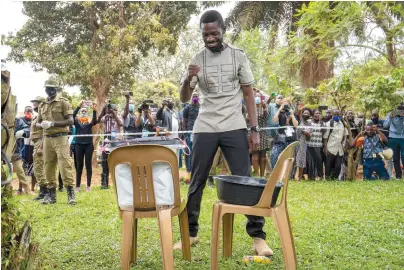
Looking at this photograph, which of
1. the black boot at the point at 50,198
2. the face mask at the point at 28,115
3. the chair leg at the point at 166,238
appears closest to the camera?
the chair leg at the point at 166,238

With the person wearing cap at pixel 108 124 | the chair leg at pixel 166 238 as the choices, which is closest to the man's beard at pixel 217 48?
the chair leg at pixel 166 238

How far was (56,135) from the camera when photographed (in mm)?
7535

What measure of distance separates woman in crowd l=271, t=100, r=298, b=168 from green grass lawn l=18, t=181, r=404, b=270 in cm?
309

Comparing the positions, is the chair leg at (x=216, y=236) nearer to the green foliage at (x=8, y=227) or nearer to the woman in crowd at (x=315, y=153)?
the green foliage at (x=8, y=227)

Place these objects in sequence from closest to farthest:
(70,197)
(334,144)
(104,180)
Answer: (70,197) < (104,180) < (334,144)

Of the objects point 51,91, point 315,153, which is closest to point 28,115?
point 51,91

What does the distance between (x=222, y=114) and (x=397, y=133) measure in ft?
27.6

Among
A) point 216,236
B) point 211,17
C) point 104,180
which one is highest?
point 211,17

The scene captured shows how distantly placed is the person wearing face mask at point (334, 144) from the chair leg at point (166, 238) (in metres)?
8.71

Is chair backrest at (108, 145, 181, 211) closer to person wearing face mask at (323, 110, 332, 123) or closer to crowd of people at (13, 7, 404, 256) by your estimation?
crowd of people at (13, 7, 404, 256)

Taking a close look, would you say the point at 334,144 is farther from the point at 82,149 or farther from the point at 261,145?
the point at 82,149

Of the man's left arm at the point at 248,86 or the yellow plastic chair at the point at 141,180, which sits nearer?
the yellow plastic chair at the point at 141,180

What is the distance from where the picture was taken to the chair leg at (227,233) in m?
4.19

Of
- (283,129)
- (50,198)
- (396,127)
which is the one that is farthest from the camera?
(283,129)
